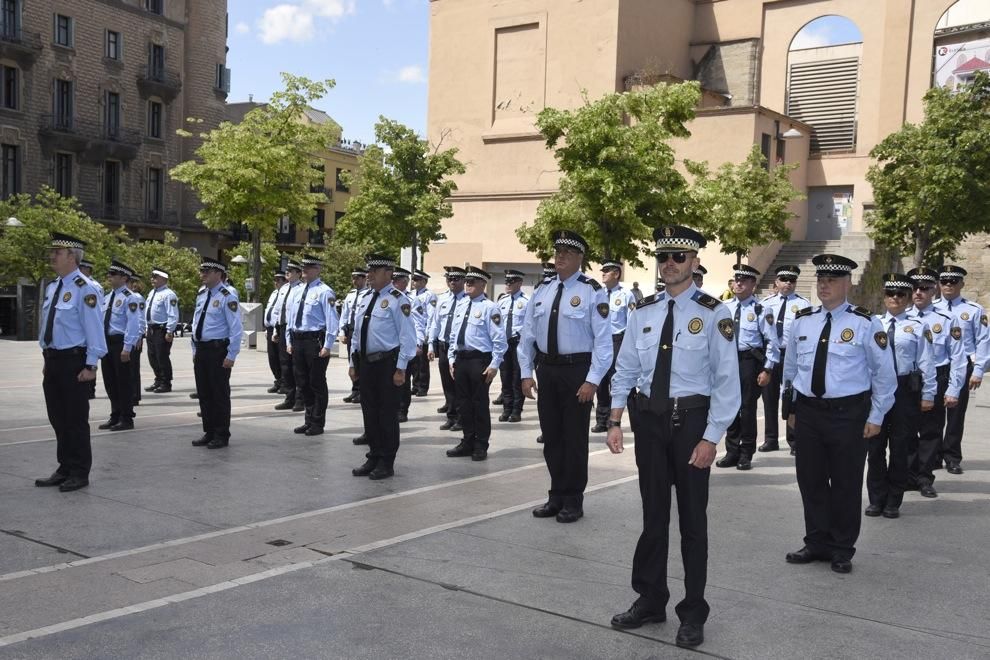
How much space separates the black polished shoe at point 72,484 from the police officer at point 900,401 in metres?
6.62

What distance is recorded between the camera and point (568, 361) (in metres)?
7.88

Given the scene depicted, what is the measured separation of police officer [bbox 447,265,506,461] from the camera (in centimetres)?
1037

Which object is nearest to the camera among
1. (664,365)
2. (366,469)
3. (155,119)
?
(664,365)

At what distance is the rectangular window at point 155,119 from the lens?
5570cm

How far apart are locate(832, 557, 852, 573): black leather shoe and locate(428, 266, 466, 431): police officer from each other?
6313 millimetres

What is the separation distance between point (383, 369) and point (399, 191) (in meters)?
22.1

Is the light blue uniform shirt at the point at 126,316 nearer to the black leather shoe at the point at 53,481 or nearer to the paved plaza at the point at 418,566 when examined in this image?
the paved plaza at the point at 418,566

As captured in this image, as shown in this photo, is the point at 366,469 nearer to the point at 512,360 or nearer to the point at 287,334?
the point at 287,334

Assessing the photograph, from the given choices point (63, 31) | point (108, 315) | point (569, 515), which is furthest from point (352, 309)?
point (63, 31)

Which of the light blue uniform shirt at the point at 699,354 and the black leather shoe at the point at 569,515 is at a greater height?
the light blue uniform shirt at the point at 699,354

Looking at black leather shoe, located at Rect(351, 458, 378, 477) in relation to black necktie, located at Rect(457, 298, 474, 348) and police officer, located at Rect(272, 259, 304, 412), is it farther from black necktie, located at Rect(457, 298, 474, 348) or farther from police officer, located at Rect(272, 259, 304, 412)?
police officer, located at Rect(272, 259, 304, 412)

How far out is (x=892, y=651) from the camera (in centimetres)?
499

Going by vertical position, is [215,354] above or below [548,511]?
above

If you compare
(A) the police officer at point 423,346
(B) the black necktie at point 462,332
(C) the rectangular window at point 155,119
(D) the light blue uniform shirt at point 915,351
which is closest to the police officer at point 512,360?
(A) the police officer at point 423,346
